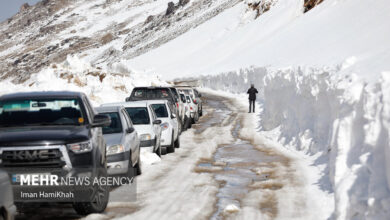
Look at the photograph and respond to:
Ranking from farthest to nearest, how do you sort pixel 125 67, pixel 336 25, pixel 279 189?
pixel 125 67, pixel 336 25, pixel 279 189

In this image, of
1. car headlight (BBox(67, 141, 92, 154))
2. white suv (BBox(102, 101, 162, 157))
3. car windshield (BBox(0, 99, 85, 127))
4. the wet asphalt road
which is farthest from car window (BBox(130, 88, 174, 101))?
car headlight (BBox(67, 141, 92, 154))

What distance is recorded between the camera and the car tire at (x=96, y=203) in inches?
320

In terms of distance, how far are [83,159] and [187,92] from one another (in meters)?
23.9

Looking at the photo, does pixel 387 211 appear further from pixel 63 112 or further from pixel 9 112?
pixel 9 112

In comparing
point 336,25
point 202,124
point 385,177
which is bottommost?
point 202,124

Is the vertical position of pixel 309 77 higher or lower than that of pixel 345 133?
higher

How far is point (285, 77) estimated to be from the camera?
75.6ft

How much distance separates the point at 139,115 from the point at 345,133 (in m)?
6.52

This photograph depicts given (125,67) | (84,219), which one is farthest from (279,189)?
(125,67)

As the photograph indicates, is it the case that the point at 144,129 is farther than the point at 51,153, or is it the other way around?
the point at 144,129

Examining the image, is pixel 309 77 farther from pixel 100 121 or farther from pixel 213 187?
pixel 100 121

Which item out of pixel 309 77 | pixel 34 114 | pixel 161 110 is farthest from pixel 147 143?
pixel 34 114

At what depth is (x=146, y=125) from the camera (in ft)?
49.2

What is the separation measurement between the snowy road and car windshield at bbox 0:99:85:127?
1343 millimetres
